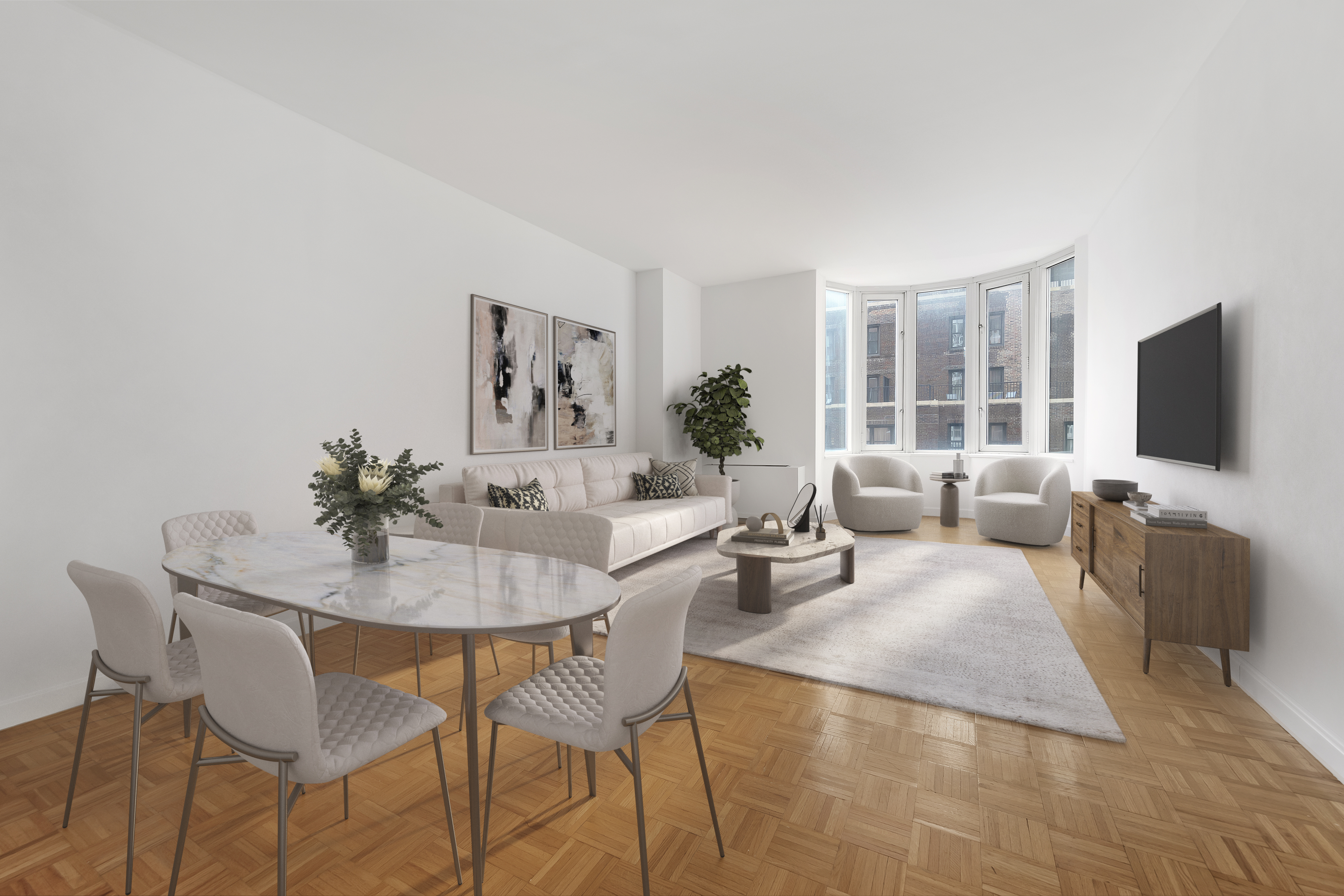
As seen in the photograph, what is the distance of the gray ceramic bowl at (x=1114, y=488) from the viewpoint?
140 inches

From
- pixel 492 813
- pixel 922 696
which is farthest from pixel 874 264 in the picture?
pixel 492 813

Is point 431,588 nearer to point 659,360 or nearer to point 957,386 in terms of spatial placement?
point 659,360

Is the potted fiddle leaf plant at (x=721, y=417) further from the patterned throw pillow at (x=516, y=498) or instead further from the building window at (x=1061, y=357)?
the building window at (x=1061, y=357)

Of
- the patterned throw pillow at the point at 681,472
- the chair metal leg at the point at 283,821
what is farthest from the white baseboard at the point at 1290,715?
the patterned throw pillow at the point at 681,472

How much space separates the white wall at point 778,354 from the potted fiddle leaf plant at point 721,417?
252mm

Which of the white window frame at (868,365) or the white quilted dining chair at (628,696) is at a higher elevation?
the white window frame at (868,365)

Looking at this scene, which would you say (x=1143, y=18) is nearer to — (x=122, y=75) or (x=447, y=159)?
(x=447, y=159)

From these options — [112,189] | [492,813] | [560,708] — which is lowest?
[492,813]

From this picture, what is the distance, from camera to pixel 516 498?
4.11 metres

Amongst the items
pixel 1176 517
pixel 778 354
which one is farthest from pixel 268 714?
pixel 778 354

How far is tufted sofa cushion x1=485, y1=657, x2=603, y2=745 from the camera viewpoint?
148cm

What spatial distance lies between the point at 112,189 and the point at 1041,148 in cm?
521

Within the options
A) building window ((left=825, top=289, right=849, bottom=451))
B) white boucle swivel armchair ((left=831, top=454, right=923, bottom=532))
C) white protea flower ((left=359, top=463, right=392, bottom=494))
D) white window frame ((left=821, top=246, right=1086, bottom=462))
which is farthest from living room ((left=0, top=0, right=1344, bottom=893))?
building window ((left=825, top=289, right=849, bottom=451))

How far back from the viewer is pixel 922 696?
2.58m
